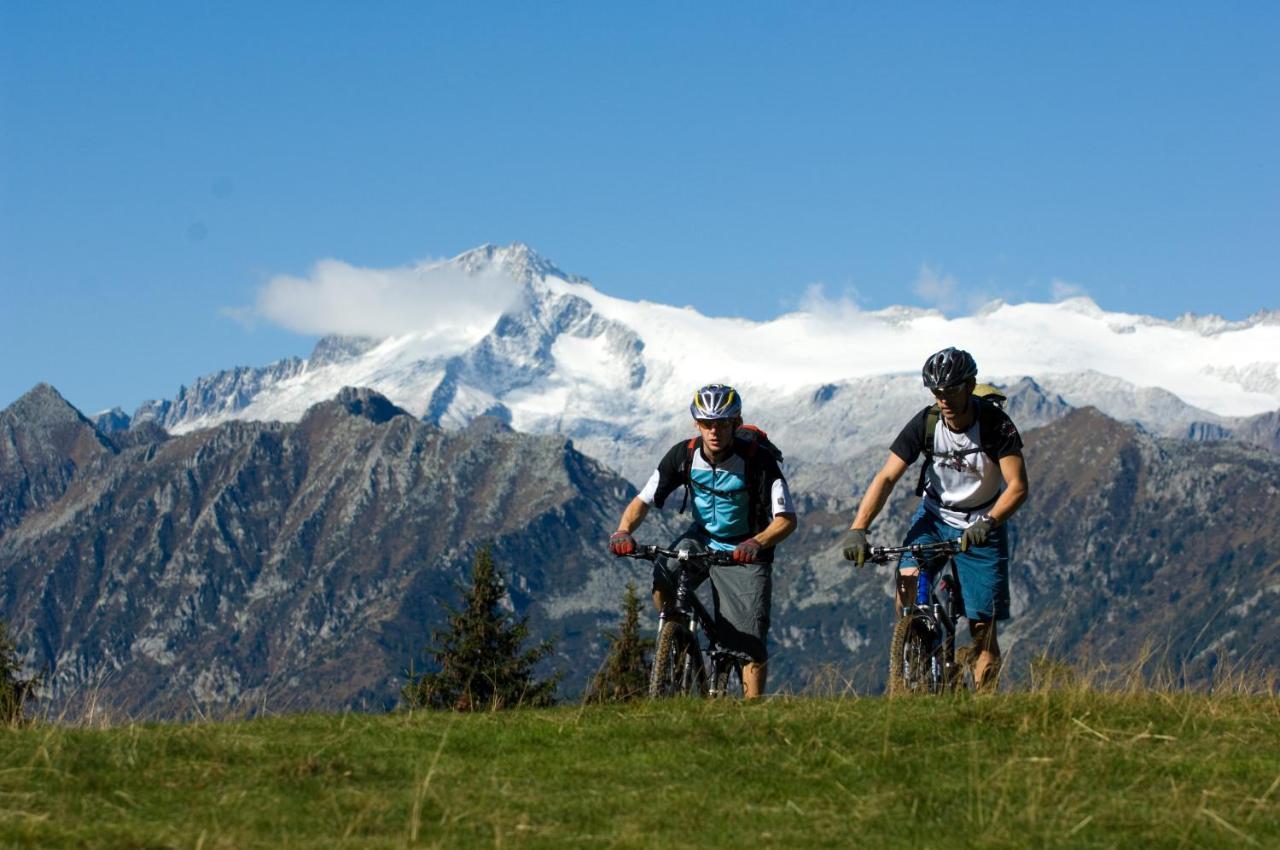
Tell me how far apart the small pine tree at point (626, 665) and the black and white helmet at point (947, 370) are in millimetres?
4171

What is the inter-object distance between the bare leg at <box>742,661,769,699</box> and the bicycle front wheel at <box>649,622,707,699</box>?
0.47 metres

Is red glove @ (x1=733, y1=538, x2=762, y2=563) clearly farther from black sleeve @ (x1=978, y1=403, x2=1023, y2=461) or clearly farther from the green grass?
black sleeve @ (x1=978, y1=403, x2=1023, y2=461)

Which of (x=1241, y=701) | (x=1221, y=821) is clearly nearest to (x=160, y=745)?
(x=1221, y=821)

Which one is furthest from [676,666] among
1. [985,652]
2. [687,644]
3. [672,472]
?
[985,652]

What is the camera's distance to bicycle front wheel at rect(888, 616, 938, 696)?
664 inches

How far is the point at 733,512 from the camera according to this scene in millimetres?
17516

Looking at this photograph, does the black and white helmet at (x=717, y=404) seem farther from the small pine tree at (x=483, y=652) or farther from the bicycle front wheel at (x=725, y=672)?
the small pine tree at (x=483, y=652)

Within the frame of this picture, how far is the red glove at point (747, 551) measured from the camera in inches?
660

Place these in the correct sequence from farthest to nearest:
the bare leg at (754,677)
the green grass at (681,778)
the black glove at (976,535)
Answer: the bare leg at (754,677) → the black glove at (976,535) → the green grass at (681,778)

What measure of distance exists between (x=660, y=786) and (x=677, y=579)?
5433 millimetres

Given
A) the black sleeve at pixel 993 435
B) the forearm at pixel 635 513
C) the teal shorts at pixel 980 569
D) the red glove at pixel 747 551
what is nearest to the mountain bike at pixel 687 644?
the red glove at pixel 747 551

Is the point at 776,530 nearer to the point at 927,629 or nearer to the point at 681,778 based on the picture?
the point at 927,629

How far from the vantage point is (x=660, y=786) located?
11984 millimetres

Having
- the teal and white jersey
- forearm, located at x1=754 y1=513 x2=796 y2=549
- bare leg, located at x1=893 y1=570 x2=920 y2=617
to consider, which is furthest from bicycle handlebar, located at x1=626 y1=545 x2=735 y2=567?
bare leg, located at x1=893 y1=570 x2=920 y2=617
